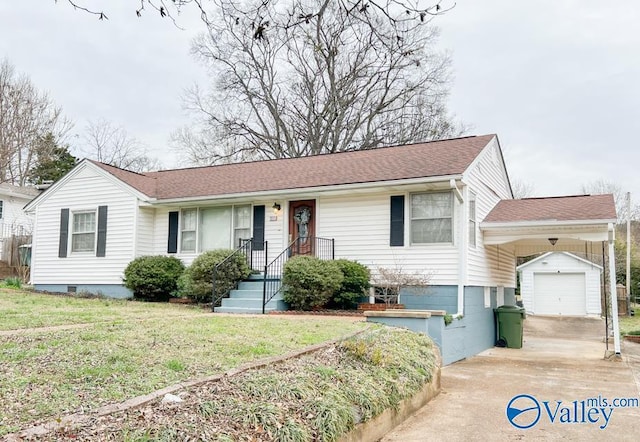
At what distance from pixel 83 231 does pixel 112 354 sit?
443 inches

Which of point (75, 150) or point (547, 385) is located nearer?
point (547, 385)

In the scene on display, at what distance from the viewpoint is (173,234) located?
14383 millimetres

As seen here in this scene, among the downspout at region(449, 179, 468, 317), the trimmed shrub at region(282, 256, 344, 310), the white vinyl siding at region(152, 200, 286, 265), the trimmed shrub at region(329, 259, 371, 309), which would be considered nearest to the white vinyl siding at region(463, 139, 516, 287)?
the downspout at region(449, 179, 468, 317)

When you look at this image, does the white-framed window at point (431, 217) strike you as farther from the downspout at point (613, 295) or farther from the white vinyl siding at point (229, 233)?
the white vinyl siding at point (229, 233)

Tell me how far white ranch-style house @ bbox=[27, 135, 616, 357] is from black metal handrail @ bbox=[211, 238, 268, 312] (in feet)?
0.57

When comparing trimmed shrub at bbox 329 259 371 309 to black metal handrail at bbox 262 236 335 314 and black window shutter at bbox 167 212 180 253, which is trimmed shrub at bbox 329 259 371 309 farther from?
black window shutter at bbox 167 212 180 253

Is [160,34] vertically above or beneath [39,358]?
above

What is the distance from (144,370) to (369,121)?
75.5 feet

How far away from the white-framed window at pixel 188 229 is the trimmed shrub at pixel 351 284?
180 inches

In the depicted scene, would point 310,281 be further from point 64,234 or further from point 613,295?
point 64,234

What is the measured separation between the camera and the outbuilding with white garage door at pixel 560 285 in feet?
79.0

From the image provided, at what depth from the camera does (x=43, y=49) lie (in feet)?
22.0

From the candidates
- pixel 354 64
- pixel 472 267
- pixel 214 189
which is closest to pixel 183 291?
pixel 214 189

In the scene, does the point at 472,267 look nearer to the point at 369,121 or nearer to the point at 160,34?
the point at 160,34
